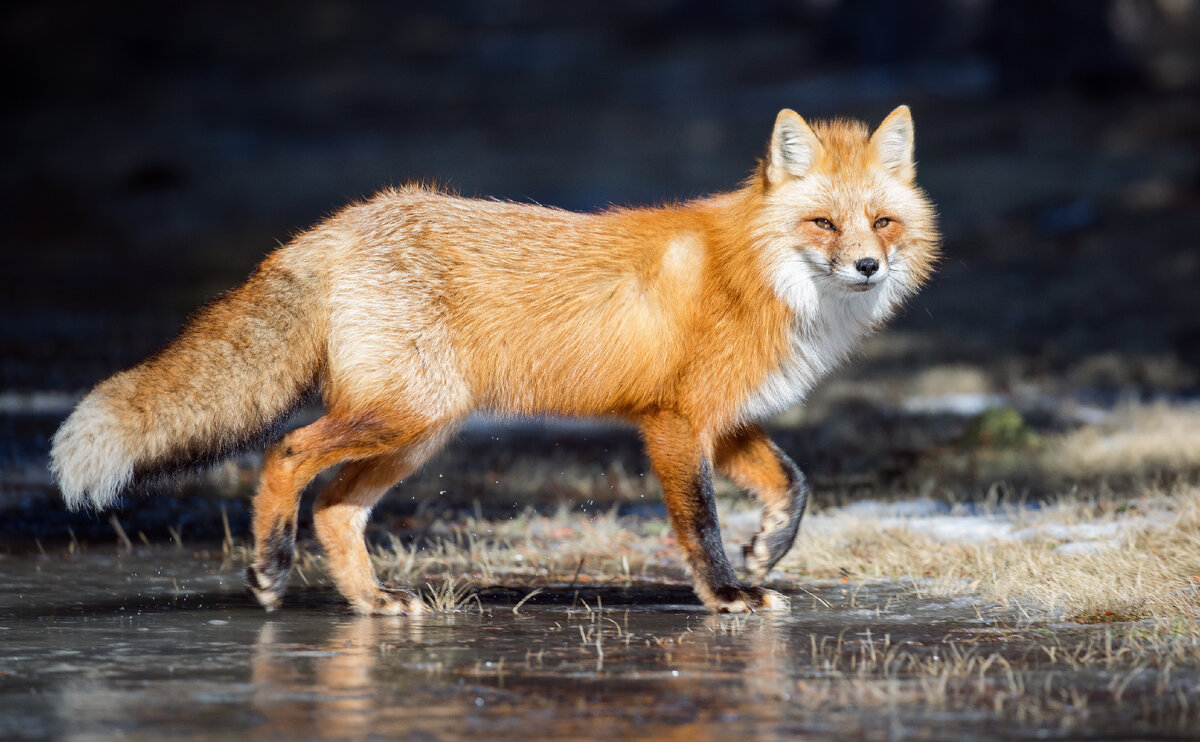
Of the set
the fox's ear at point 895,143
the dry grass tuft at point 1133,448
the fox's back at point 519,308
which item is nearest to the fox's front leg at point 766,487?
the fox's back at point 519,308

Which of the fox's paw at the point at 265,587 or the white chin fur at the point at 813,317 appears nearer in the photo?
the fox's paw at the point at 265,587

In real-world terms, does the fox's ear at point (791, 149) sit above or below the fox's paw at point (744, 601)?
above

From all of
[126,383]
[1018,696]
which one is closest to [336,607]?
[126,383]

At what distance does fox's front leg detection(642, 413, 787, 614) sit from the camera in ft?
19.0

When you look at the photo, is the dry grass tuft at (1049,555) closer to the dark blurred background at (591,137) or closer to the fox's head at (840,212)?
the fox's head at (840,212)

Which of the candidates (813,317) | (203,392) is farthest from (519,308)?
(203,392)

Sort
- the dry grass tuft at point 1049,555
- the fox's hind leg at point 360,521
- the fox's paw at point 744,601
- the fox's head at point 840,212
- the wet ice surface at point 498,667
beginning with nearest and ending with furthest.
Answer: the wet ice surface at point 498,667 < the dry grass tuft at point 1049,555 < the fox's paw at point 744,601 < the fox's hind leg at point 360,521 < the fox's head at point 840,212

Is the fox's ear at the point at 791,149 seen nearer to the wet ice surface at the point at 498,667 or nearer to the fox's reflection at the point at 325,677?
the wet ice surface at the point at 498,667

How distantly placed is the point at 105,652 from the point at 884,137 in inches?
148

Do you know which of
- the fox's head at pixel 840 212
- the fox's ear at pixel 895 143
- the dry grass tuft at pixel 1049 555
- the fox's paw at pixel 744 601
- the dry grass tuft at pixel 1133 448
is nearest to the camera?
the dry grass tuft at pixel 1049 555

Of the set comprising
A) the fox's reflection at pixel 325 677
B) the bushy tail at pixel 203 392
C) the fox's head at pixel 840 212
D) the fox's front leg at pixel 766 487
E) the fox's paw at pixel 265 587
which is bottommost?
the fox's reflection at pixel 325 677

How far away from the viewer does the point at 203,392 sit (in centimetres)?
597

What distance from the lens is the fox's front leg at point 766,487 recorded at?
6.34 meters

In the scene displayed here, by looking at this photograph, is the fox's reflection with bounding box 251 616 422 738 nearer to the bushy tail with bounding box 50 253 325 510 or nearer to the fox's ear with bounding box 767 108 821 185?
the bushy tail with bounding box 50 253 325 510
